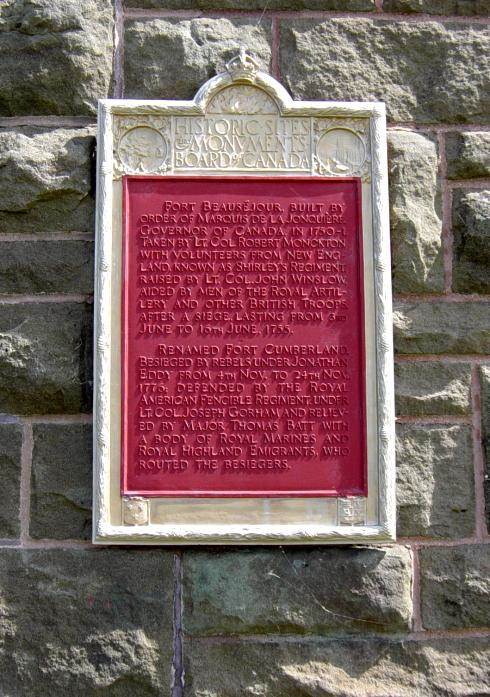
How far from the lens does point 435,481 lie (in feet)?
10.8

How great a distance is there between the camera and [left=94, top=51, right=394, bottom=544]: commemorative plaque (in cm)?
317

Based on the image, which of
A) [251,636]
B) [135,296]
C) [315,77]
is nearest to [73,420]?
[135,296]

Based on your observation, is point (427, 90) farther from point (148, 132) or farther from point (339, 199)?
point (148, 132)

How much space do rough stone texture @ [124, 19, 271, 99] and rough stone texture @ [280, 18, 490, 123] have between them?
0.56ft

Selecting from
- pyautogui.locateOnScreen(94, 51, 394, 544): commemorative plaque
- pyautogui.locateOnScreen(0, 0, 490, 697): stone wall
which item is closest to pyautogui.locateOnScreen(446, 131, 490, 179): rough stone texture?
pyautogui.locateOnScreen(0, 0, 490, 697): stone wall

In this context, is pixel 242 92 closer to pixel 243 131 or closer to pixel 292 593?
pixel 243 131

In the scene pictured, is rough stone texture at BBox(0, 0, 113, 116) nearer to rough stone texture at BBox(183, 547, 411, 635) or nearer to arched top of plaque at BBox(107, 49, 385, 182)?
arched top of plaque at BBox(107, 49, 385, 182)

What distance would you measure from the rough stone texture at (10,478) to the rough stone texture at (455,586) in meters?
1.64

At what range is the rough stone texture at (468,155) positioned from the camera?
345 centimetres

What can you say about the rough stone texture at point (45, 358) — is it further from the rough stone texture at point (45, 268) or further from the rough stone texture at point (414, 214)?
the rough stone texture at point (414, 214)

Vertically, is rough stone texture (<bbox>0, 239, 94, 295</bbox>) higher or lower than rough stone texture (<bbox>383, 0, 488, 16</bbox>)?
lower

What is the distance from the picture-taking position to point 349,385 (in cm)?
324

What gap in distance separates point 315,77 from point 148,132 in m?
0.75

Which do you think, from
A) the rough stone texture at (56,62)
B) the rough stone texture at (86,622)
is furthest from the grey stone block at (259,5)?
the rough stone texture at (86,622)
